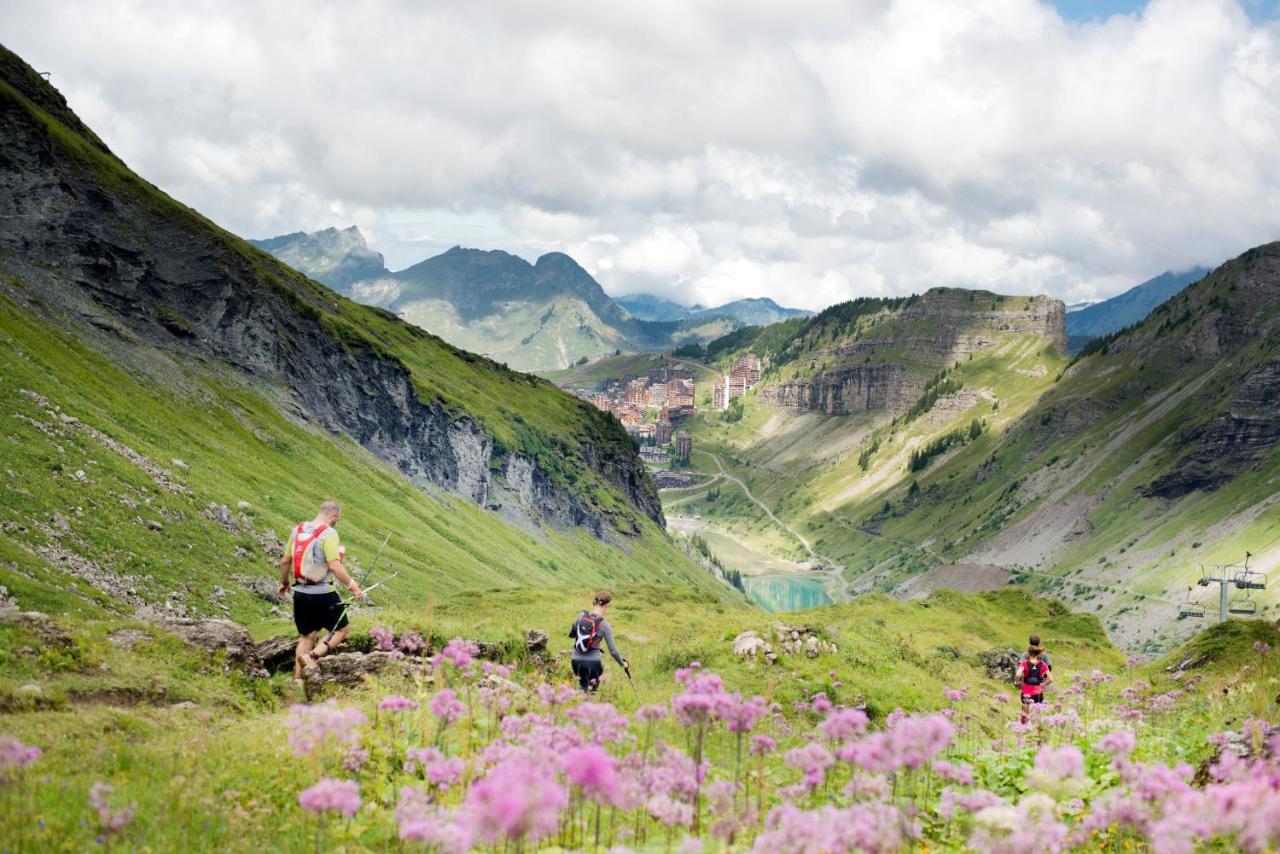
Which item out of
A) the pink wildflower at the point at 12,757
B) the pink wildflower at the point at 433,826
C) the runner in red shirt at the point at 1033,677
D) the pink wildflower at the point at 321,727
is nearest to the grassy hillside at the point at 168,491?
the pink wildflower at the point at 321,727

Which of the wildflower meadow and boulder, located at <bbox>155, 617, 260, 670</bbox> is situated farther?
boulder, located at <bbox>155, 617, 260, 670</bbox>

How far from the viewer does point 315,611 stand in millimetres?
17219

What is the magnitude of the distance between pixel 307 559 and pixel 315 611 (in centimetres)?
135

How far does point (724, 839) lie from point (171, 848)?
222 inches

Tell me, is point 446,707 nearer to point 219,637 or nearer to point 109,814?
point 109,814

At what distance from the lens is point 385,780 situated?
1079 cm

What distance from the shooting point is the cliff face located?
7269 centimetres

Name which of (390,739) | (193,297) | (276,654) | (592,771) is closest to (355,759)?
(390,739)

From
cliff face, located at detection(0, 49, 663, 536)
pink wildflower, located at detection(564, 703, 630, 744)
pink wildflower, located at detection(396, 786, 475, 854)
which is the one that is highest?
cliff face, located at detection(0, 49, 663, 536)

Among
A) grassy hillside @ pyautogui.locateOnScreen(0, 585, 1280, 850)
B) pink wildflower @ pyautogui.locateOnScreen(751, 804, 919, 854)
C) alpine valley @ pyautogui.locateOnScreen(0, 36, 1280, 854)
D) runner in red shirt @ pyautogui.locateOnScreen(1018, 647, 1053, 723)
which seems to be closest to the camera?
pink wildflower @ pyautogui.locateOnScreen(751, 804, 919, 854)

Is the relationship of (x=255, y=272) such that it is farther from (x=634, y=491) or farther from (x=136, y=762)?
(x=634, y=491)

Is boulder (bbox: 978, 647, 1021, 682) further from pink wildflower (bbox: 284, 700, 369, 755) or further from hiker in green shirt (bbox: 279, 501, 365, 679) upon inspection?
pink wildflower (bbox: 284, 700, 369, 755)

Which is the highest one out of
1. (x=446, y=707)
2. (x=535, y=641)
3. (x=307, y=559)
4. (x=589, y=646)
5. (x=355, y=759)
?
(x=307, y=559)

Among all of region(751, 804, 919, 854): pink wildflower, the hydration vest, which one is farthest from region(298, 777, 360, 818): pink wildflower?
the hydration vest
